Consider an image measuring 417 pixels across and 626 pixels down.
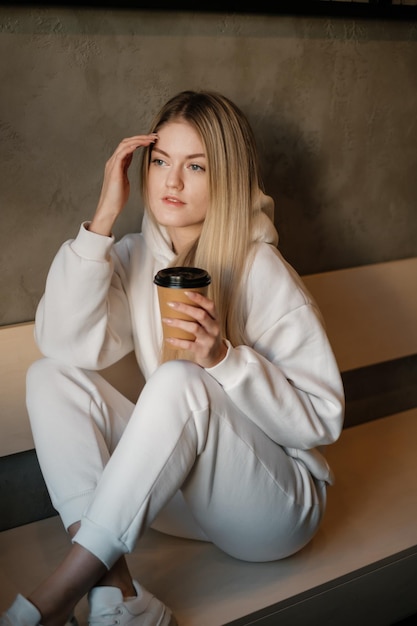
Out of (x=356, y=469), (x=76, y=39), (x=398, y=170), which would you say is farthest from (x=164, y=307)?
(x=398, y=170)

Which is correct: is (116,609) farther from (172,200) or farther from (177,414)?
(172,200)

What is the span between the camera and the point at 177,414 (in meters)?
1.34

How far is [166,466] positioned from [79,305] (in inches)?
16.5

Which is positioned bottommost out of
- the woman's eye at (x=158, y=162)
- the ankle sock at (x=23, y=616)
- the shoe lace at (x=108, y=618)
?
the shoe lace at (x=108, y=618)

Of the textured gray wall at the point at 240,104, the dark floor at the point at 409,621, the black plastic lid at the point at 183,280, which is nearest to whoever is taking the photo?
the black plastic lid at the point at 183,280

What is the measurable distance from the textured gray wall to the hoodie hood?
0.18 meters

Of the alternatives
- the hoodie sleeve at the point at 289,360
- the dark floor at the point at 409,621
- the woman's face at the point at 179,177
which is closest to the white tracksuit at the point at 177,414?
the hoodie sleeve at the point at 289,360

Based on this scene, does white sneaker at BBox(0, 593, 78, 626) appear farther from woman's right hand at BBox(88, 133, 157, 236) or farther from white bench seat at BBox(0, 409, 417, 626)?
woman's right hand at BBox(88, 133, 157, 236)

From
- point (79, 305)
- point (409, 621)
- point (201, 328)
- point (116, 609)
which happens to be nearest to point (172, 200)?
point (79, 305)

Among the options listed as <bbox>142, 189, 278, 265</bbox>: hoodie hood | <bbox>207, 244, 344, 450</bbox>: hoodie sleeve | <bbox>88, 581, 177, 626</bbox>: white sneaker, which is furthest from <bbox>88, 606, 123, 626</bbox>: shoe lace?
<bbox>142, 189, 278, 265</bbox>: hoodie hood

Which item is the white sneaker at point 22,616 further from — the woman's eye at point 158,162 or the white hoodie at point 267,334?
the woman's eye at point 158,162

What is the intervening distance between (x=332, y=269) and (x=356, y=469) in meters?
0.56

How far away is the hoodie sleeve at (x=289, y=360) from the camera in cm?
147

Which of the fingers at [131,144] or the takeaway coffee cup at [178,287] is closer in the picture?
the takeaway coffee cup at [178,287]
